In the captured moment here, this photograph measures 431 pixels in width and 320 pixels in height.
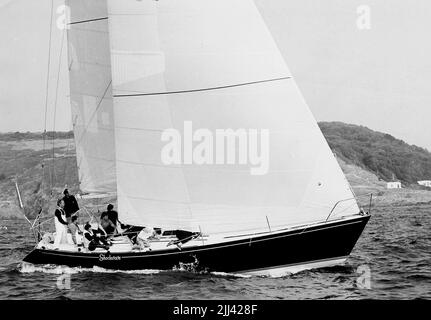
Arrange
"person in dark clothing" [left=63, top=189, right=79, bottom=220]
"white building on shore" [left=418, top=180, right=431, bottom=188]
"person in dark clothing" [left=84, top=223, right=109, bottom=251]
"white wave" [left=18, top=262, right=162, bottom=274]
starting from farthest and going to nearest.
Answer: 1. "white building on shore" [left=418, top=180, right=431, bottom=188]
2. "person in dark clothing" [left=63, top=189, right=79, bottom=220]
3. "person in dark clothing" [left=84, top=223, right=109, bottom=251]
4. "white wave" [left=18, top=262, right=162, bottom=274]

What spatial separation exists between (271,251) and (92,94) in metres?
7.72

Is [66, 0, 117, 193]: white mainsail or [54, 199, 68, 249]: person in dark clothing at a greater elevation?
[66, 0, 117, 193]: white mainsail

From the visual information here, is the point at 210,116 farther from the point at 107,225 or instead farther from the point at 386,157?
the point at 386,157

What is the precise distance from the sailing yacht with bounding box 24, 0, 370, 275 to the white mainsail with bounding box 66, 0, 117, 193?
257cm

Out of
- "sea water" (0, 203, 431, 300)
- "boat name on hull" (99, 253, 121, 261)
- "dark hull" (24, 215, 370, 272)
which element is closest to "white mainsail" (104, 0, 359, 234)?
"dark hull" (24, 215, 370, 272)

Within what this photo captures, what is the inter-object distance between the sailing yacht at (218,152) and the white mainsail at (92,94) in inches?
101

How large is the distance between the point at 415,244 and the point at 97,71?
1377cm

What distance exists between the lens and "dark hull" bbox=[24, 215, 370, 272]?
15.7 meters

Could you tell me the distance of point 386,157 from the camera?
10206cm

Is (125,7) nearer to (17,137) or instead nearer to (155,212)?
(155,212)

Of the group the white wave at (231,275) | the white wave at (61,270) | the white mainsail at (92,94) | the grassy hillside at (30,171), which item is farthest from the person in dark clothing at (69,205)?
the grassy hillside at (30,171)

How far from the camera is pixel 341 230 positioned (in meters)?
15.9

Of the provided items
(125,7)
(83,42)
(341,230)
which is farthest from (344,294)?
(83,42)

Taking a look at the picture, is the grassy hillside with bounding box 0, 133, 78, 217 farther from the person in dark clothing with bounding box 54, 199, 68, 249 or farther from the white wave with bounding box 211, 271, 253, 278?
the white wave with bounding box 211, 271, 253, 278
